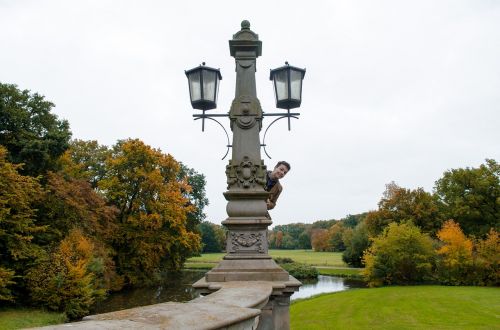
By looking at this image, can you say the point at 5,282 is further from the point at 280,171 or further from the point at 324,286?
the point at 324,286

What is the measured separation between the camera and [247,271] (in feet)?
17.6

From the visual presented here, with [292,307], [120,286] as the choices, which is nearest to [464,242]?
[292,307]

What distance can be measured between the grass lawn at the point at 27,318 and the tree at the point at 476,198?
42.2 metres

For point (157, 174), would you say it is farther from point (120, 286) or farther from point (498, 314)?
point (498, 314)

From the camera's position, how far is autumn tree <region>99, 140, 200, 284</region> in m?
33.8

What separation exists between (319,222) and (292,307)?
112 m

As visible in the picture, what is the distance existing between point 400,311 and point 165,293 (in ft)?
59.2

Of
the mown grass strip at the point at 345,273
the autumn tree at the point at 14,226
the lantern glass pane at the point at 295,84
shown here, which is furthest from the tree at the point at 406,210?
the lantern glass pane at the point at 295,84

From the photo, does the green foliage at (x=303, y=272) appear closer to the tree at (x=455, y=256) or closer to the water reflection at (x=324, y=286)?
the water reflection at (x=324, y=286)

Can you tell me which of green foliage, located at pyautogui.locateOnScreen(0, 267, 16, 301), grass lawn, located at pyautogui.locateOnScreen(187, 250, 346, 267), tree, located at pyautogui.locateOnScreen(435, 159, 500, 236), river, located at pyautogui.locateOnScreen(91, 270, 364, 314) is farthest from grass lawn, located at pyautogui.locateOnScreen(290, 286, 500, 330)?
grass lawn, located at pyautogui.locateOnScreen(187, 250, 346, 267)

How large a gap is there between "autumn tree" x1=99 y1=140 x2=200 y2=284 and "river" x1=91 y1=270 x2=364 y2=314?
1691 millimetres

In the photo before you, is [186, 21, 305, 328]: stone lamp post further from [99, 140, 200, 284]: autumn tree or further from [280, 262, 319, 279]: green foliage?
[280, 262, 319, 279]: green foliage

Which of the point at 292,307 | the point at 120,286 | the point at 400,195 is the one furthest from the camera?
the point at 400,195

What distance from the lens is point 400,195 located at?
174 feet
